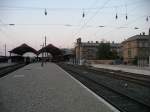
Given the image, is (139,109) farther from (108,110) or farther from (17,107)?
(17,107)

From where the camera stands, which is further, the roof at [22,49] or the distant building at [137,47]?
the roof at [22,49]

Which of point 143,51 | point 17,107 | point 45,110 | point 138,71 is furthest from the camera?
point 143,51

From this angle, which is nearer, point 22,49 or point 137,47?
point 137,47

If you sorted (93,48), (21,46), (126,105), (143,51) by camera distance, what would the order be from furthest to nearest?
(93,48) < (21,46) < (143,51) < (126,105)

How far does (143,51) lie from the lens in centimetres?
9338

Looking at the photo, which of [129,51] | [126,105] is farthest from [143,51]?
[126,105]

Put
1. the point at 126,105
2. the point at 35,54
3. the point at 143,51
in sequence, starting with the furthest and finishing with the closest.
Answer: the point at 35,54 → the point at 143,51 → the point at 126,105

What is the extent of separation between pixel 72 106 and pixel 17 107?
2063mm

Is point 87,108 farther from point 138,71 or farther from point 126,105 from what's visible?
point 138,71

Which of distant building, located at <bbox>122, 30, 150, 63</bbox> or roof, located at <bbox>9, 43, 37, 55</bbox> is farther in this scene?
roof, located at <bbox>9, 43, 37, 55</bbox>

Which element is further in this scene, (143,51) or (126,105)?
(143,51)

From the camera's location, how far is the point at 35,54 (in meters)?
118

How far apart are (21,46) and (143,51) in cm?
4709

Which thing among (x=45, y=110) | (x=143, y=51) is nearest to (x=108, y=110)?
(x=45, y=110)
